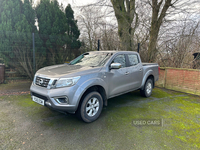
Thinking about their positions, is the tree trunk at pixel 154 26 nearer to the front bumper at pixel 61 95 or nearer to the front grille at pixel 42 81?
the front bumper at pixel 61 95

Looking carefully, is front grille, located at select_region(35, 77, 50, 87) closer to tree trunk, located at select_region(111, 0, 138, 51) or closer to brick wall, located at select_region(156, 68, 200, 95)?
brick wall, located at select_region(156, 68, 200, 95)

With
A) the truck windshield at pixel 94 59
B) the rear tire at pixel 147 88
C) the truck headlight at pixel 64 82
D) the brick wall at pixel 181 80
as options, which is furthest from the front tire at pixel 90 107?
the brick wall at pixel 181 80

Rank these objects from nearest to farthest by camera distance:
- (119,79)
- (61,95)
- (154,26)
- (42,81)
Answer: (61,95) < (42,81) < (119,79) < (154,26)

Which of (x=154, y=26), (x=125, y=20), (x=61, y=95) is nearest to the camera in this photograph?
(x=61, y=95)

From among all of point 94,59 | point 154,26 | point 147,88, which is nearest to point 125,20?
point 154,26

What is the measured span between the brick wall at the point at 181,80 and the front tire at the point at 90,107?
4603mm

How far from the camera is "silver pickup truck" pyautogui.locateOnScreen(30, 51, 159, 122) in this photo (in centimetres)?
270

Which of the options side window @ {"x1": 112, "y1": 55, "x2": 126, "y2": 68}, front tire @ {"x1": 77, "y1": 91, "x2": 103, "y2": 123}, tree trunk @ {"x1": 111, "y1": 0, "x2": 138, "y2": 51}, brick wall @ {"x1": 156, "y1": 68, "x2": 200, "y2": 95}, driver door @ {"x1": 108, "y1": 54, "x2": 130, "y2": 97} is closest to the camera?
front tire @ {"x1": 77, "y1": 91, "x2": 103, "y2": 123}

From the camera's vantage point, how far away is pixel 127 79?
4047mm

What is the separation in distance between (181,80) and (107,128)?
4.84 meters

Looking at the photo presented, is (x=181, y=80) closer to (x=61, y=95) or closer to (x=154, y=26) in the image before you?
(x=154, y=26)

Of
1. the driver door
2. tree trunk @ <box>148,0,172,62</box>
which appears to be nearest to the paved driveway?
the driver door

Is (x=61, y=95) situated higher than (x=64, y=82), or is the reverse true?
(x=64, y=82)

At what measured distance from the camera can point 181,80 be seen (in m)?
6.01
